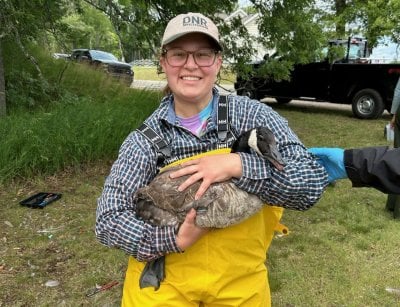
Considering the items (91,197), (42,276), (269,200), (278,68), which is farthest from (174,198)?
(278,68)

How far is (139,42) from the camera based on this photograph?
7215 mm

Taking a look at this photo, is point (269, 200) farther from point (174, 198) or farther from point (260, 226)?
point (174, 198)

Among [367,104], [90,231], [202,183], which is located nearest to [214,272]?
[202,183]

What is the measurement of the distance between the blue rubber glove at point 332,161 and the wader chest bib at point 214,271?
0.28 meters

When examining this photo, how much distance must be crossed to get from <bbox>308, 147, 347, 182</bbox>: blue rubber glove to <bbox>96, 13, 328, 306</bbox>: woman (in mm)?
40

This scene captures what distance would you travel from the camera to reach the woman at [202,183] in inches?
61.2

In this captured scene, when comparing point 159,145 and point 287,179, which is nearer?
point 287,179

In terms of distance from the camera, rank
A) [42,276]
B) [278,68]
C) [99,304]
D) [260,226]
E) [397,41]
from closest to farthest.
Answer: [260,226] → [99,304] → [42,276] → [278,68] → [397,41]

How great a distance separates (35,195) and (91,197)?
25.1 inches

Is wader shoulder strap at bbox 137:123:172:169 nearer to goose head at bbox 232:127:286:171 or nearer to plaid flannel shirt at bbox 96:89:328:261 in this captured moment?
plaid flannel shirt at bbox 96:89:328:261

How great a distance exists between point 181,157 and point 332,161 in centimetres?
56

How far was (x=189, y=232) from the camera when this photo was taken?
1545mm

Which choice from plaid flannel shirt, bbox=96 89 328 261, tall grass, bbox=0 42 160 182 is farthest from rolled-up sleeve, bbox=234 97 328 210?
tall grass, bbox=0 42 160 182

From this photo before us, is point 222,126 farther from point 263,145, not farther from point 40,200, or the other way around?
point 40,200
